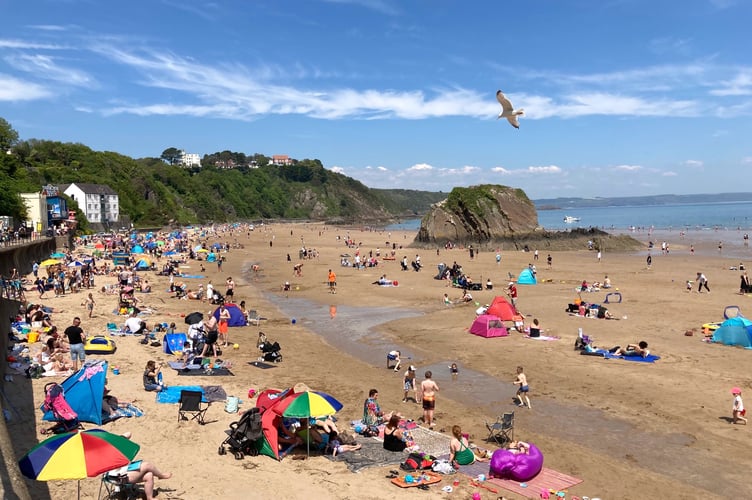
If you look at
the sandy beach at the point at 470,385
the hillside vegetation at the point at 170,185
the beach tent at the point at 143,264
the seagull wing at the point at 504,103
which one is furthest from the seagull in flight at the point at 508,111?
the hillside vegetation at the point at 170,185

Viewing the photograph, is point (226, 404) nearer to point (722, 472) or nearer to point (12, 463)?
point (12, 463)

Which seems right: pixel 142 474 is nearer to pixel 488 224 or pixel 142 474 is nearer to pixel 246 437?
pixel 246 437

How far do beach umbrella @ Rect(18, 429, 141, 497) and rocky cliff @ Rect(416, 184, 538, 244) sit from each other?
5822cm

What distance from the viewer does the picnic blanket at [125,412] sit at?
10600 mm

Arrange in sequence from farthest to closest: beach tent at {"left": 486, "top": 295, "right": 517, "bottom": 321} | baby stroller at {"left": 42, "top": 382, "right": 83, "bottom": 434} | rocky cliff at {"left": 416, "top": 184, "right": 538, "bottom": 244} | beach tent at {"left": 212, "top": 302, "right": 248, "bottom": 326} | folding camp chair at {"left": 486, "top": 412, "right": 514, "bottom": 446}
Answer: rocky cliff at {"left": 416, "top": 184, "right": 538, "bottom": 244} → beach tent at {"left": 212, "top": 302, "right": 248, "bottom": 326} → beach tent at {"left": 486, "top": 295, "right": 517, "bottom": 321} → folding camp chair at {"left": 486, "top": 412, "right": 514, "bottom": 446} → baby stroller at {"left": 42, "top": 382, "right": 83, "bottom": 434}

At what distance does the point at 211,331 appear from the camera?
16094mm

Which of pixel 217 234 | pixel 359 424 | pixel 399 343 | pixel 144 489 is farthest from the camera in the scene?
pixel 217 234

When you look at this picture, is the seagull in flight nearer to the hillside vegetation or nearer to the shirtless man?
the shirtless man

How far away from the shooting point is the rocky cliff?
6519 cm

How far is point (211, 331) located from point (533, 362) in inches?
382

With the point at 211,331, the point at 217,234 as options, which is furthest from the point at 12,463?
the point at 217,234

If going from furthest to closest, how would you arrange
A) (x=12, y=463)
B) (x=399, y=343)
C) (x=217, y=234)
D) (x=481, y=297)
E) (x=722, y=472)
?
(x=217, y=234) → (x=481, y=297) → (x=399, y=343) → (x=722, y=472) → (x=12, y=463)

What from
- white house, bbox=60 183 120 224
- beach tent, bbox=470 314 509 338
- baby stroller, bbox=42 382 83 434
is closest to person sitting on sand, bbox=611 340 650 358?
beach tent, bbox=470 314 509 338

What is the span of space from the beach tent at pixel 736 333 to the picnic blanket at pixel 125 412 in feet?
57.6
